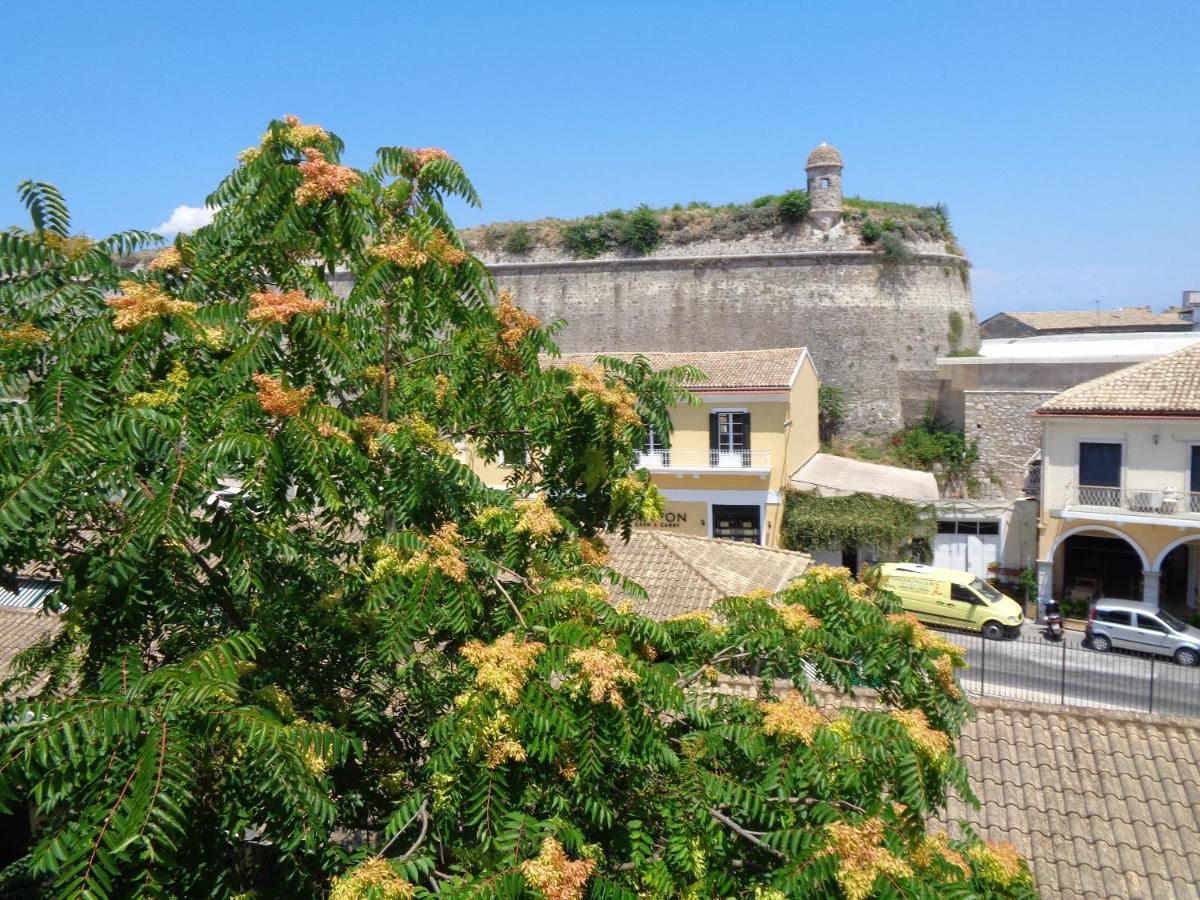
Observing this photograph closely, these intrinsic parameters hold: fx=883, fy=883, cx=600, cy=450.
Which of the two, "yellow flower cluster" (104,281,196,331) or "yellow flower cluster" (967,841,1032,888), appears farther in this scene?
"yellow flower cluster" (104,281,196,331)

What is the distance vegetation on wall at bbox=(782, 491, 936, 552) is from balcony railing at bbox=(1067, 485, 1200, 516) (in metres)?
4.45

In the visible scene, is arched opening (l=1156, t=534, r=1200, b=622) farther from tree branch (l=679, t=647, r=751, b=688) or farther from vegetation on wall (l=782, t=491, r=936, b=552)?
tree branch (l=679, t=647, r=751, b=688)

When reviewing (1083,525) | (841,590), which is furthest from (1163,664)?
(841,590)

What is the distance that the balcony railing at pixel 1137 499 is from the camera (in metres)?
22.2

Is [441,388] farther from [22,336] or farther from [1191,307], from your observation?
[1191,307]

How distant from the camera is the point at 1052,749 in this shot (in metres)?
8.31

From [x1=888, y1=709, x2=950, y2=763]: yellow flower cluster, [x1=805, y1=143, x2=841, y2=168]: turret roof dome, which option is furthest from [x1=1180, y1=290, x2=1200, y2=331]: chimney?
[x1=888, y1=709, x2=950, y2=763]: yellow flower cluster

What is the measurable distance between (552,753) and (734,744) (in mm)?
1305

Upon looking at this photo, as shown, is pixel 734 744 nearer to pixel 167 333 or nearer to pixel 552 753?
pixel 552 753

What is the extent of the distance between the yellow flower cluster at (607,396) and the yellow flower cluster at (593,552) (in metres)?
0.75

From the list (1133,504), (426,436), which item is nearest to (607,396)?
(426,436)

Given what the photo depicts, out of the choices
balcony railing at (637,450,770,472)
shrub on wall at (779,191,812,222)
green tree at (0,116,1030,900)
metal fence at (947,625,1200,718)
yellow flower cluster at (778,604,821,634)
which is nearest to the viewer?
green tree at (0,116,1030,900)

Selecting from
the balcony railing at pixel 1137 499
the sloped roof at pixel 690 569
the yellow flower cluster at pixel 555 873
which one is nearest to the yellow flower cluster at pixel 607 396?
the yellow flower cluster at pixel 555 873

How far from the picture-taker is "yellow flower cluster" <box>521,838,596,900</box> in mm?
3389
